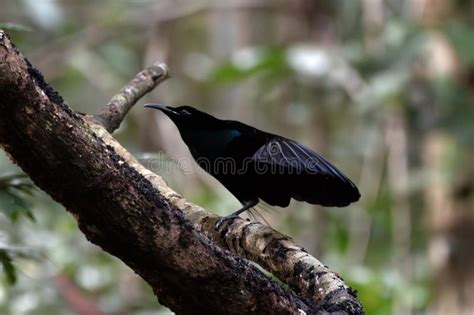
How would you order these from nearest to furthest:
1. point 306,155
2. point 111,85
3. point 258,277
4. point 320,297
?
point 258,277
point 320,297
point 306,155
point 111,85

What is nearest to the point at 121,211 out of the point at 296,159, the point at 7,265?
Answer: the point at 296,159

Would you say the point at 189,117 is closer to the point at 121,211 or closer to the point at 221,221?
the point at 221,221

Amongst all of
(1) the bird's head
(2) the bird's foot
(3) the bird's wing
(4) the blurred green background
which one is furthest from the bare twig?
(4) the blurred green background

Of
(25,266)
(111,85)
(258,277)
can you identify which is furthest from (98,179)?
(111,85)

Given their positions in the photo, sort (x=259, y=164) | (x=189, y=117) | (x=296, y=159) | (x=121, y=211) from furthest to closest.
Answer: (x=189, y=117) → (x=259, y=164) → (x=296, y=159) → (x=121, y=211)

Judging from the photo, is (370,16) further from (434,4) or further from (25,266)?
(25,266)

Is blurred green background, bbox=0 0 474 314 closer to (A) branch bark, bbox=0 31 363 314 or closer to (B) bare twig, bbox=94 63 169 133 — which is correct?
(B) bare twig, bbox=94 63 169 133
